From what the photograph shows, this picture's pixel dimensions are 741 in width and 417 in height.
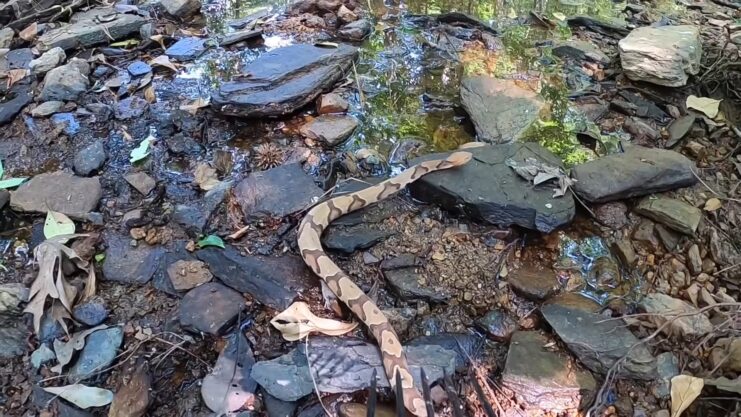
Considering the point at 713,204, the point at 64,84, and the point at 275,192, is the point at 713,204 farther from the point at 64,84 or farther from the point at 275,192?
the point at 64,84

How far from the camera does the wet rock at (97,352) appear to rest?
2766 mm

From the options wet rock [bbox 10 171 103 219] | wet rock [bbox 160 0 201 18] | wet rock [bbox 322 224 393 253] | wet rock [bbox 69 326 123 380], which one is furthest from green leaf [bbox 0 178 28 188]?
wet rock [bbox 160 0 201 18]

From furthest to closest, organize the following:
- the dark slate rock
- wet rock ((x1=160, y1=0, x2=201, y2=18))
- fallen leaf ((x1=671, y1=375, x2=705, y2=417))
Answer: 1. wet rock ((x1=160, y1=0, x2=201, y2=18))
2. the dark slate rock
3. fallen leaf ((x1=671, y1=375, x2=705, y2=417))

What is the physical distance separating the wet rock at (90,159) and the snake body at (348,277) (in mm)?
1746

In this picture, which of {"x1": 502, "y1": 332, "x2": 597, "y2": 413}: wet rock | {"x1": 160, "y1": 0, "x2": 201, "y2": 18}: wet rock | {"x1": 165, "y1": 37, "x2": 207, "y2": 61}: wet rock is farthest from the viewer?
{"x1": 160, "y1": 0, "x2": 201, "y2": 18}: wet rock

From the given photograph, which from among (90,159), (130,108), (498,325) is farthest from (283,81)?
(498,325)

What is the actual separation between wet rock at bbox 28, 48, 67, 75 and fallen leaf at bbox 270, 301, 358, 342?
12.3 feet

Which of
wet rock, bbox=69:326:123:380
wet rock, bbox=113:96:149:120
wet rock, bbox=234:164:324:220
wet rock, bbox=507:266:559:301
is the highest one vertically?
wet rock, bbox=113:96:149:120

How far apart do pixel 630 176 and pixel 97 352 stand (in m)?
3.49

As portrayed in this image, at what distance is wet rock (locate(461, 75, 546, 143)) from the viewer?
14.4 ft

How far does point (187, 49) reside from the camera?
17.8 ft

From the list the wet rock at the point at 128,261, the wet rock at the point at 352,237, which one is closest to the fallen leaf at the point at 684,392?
the wet rock at the point at 352,237

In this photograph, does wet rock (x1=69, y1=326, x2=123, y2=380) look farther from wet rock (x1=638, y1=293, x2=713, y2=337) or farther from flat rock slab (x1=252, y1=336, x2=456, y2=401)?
wet rock (x1=638, y1=293, x2=713, y2=337)

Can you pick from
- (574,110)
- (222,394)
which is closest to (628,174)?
(574,110)
